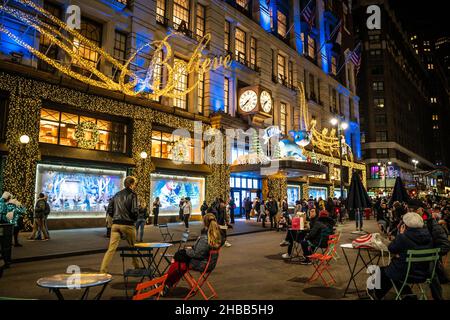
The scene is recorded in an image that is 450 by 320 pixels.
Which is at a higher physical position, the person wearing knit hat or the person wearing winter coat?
the person wearing knit hat

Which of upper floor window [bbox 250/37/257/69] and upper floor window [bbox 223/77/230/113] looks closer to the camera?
→ upper floor window [bbox 223/77/230/113]

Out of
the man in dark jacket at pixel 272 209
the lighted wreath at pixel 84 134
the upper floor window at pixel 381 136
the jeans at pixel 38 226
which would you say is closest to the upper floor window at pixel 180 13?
the lighted wreath at pixel 84 134

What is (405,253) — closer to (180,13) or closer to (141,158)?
(141,158)

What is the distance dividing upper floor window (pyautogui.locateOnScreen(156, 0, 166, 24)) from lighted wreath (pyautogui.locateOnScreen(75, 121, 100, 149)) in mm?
9196

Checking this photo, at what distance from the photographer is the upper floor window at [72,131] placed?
1705 centimetres

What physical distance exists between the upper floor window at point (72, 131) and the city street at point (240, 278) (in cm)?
847

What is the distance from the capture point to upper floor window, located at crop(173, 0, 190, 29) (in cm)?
2444

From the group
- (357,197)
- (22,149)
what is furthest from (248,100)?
(22,149)

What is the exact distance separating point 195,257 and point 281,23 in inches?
1361

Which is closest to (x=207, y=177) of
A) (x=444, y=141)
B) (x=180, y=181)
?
(x=180, y=181)

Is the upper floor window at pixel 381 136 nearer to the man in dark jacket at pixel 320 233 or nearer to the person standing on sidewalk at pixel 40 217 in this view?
the man in dark jacket at pixel 320 233

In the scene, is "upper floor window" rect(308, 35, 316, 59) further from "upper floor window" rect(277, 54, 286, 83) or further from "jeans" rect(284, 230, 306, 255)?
"jeans" rect(284, 230, 306, 255)

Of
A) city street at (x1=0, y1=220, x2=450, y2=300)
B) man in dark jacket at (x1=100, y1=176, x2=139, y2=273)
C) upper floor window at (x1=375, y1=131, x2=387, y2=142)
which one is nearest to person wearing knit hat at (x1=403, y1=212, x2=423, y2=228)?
city street at (x1=0, y1=220, x2=450, y2=300)

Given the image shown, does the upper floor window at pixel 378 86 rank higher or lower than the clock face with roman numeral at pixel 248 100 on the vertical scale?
higher
